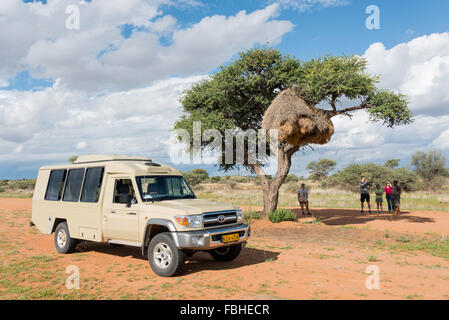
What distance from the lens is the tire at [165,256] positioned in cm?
753

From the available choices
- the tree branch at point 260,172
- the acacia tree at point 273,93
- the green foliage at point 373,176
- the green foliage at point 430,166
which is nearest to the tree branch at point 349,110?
the acacia tree at point 273,93

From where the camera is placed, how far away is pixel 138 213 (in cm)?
822

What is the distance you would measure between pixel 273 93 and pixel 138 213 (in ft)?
40.4

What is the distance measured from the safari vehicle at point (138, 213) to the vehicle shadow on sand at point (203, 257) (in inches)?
12.8

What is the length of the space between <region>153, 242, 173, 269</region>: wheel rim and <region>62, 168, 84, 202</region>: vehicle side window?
3457 mm

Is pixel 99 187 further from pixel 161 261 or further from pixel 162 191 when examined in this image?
pixel 161 261

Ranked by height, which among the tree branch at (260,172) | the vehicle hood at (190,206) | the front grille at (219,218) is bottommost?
the front grille at (219,218)

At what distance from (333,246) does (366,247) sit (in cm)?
107

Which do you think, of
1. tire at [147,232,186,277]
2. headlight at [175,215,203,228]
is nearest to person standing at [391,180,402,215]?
headlight at [175,215,203,228]

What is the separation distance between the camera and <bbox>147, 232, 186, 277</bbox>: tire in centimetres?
753

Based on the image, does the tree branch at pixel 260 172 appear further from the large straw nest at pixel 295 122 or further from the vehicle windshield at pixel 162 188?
the vehicle windshield at pixel 162 188

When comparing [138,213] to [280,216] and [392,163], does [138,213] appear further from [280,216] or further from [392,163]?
[392,163]
